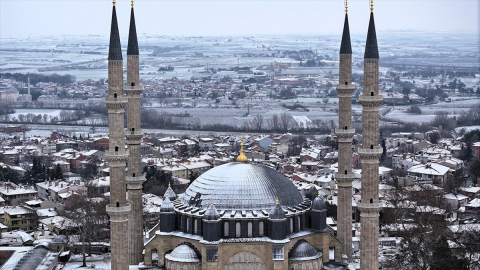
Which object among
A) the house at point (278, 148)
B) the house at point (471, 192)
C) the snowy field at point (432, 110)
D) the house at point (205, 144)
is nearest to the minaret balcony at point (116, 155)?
the house at point (471, 192)

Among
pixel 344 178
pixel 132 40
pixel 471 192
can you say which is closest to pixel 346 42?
pixel 344 178

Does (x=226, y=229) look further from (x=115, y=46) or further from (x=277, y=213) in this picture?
(x=115, y=46)

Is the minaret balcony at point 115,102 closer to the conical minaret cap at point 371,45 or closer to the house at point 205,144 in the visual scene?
the conical minaret cap at point 371,45

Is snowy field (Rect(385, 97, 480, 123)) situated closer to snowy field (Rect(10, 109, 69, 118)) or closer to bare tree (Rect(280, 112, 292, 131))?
bare tree (Rect(280, 112, 292, 131))

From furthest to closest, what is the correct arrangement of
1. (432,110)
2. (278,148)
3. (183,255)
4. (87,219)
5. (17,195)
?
(432,110) → (278,148) → (17,195) → (87,219) → (183,255)

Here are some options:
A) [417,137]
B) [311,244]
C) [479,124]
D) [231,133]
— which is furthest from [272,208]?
[479,124]

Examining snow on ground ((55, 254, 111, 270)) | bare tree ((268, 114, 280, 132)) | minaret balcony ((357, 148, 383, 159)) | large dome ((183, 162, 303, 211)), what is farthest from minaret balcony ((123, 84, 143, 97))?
bare tree ((268, 114, 280, 132))
